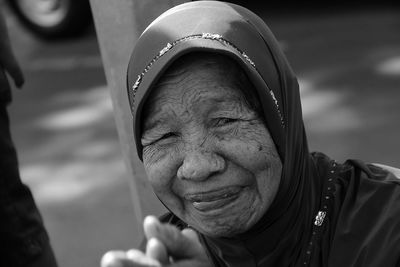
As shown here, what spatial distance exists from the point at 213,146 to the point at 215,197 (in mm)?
124

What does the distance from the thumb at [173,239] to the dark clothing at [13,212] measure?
1540 mm

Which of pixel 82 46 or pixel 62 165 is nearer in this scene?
pixel 62 165

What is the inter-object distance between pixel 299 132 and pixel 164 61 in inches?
18.3

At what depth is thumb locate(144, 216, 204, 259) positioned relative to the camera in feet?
5.78

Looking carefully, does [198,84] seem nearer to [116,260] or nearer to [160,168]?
[160,168]

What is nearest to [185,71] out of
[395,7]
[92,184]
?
[92,184]

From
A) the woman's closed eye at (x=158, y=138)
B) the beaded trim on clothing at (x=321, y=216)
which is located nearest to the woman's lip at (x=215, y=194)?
the woman's closed eye at (x=158, y=138)

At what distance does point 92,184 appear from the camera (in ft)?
19.6

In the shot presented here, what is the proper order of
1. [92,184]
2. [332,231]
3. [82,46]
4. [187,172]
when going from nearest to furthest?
[187,172] < [332,231] < [92,184] < [82,46]

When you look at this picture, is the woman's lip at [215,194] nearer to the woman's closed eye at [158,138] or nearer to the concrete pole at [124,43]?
the woman's closed eye at [158,138]

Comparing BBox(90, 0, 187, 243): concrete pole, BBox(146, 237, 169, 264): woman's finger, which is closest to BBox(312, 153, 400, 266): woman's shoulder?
BBox(146, 237, 169, 264): woman's finger

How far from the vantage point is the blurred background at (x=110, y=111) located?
558 cm

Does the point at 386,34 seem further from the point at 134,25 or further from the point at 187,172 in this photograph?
the point at 187,172

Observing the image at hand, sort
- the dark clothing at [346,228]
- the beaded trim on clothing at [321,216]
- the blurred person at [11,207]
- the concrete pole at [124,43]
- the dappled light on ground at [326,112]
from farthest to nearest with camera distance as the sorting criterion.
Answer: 1. the dappled light on ground at [326,112]
2. the blurred person at [11,207]
3. the concrete pole at [124,43]
4. the beaded trim on clothing at [321,216]
5. the dark clothing at [346,228]
